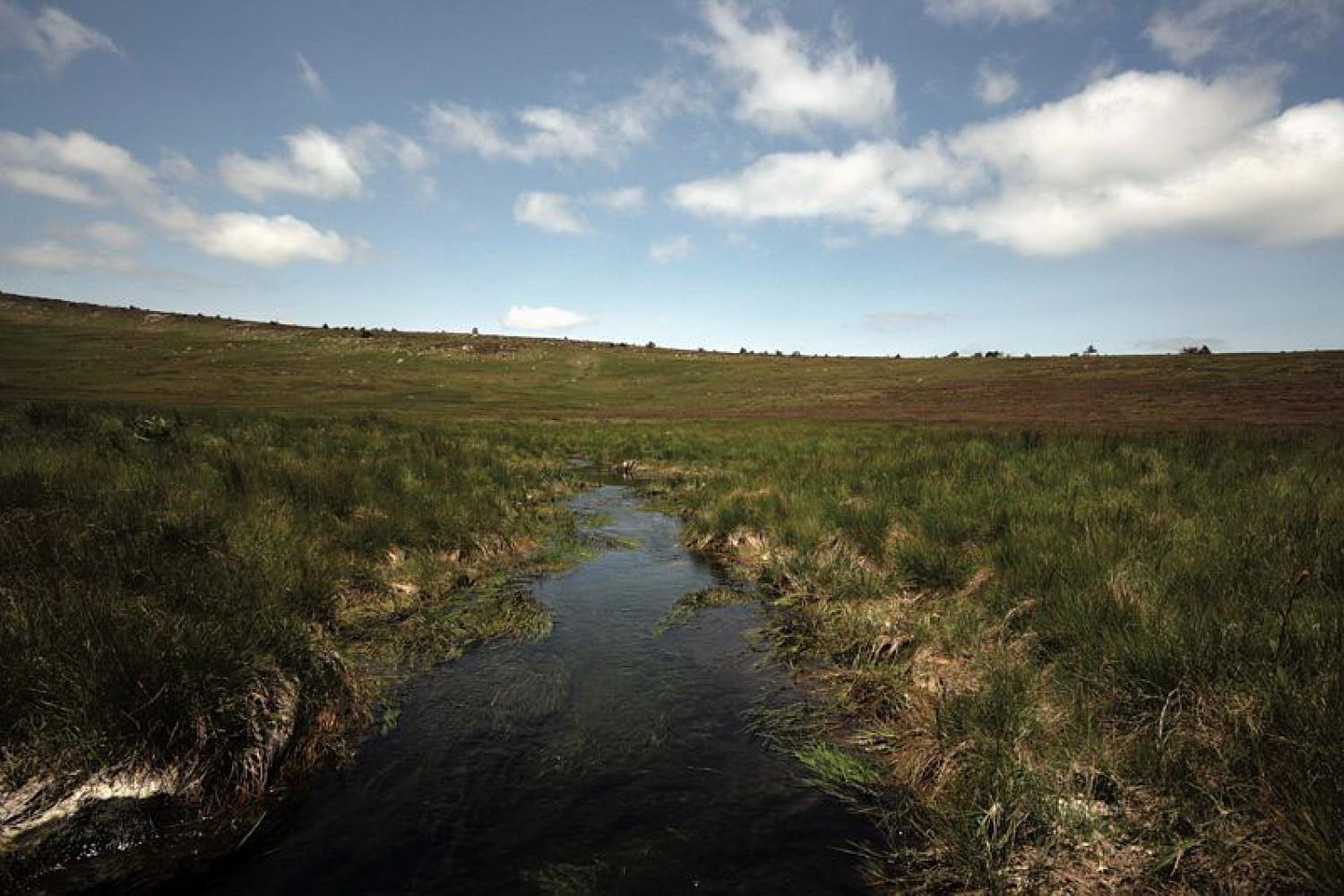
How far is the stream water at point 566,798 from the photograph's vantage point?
399cm

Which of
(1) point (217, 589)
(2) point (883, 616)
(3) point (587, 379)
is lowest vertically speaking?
(2) point (883, 616)

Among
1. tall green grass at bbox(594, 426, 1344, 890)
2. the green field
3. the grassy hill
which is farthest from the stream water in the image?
the grassy hill

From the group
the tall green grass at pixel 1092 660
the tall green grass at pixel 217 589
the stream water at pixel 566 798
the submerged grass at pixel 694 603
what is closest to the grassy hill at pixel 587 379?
the tall green grass at pixel 1092 660

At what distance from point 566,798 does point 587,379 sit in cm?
7592

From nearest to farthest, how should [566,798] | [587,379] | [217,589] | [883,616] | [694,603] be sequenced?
1. [566,798]
2. [217,589]
3. [883,616]
4. [694,603]
5. [587,379]

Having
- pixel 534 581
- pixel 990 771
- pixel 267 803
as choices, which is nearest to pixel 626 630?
pixel 534 581

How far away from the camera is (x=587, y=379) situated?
79.1m

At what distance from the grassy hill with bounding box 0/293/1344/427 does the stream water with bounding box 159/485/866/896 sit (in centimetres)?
3291

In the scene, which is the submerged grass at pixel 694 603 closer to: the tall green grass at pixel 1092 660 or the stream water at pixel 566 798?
the tall green grass at pixel 1092 660

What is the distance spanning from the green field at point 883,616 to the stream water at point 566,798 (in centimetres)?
49

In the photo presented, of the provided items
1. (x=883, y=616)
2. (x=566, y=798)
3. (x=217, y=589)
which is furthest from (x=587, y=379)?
(x=566, y=798)

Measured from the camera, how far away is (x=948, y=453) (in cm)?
1605

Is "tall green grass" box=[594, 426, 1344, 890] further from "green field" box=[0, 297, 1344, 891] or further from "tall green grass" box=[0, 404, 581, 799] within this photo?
"tall green grass" box=[0, 404, 581, 799]

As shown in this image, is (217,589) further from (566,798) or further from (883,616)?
(883,616)
